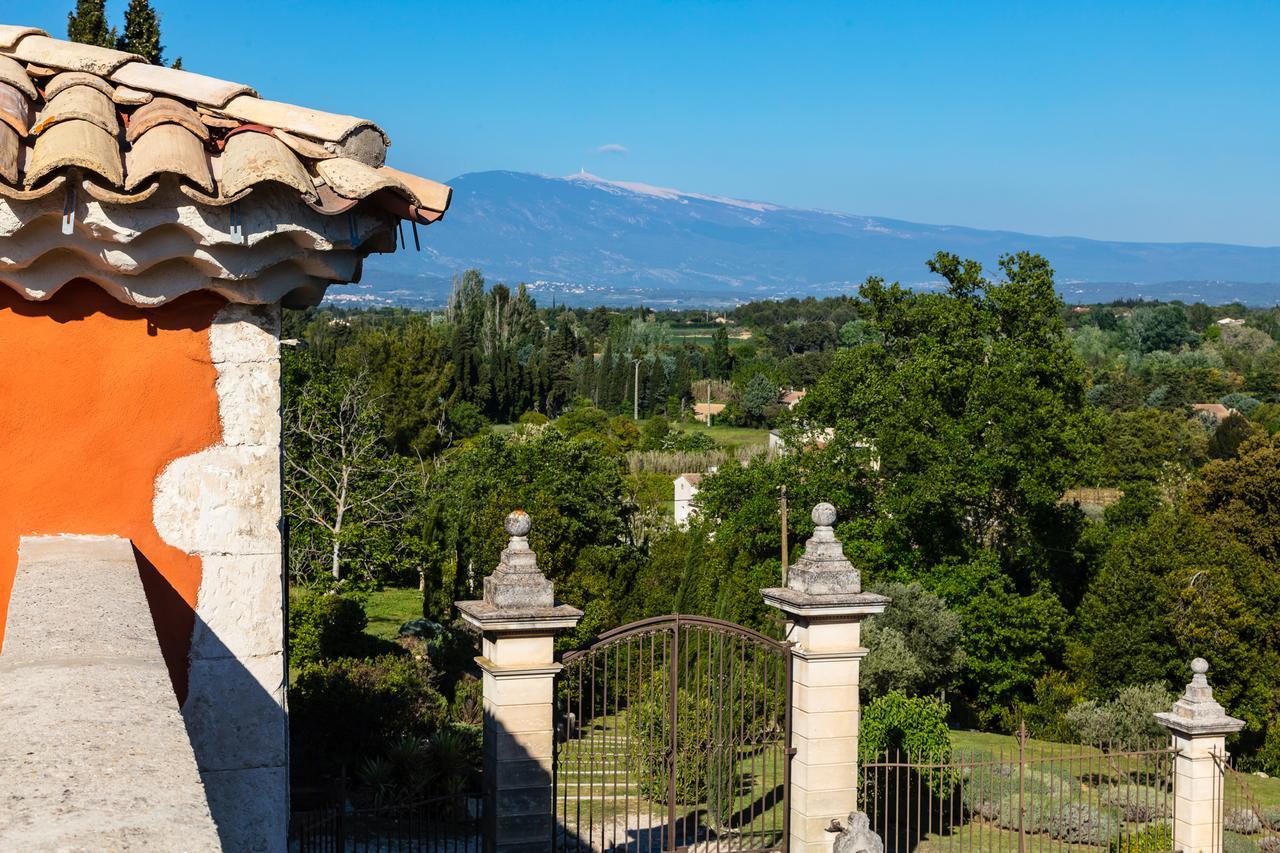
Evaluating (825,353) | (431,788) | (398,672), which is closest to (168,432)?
(431,788)

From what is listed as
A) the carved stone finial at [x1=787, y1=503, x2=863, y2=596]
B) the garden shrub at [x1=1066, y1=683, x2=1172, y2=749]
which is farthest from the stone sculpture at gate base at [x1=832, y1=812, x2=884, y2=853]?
the garden shrub at [x1=1066, y1=683, x2=1172, y2=749]

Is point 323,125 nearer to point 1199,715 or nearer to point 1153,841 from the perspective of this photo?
point 1199,715

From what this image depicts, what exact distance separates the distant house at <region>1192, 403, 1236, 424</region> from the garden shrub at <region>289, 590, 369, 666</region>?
55.5m

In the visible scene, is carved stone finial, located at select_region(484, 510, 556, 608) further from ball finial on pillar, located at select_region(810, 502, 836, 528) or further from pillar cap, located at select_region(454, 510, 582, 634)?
ball finial on pillar, located at select_region(810, 502, 836, 528)

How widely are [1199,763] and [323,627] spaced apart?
14.7m

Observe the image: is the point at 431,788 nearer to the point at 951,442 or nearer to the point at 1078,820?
the point at 1078,820

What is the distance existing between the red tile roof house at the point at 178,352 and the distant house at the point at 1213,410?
69036 millimetres

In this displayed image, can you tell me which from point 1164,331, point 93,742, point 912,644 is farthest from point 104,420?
point 1164,331

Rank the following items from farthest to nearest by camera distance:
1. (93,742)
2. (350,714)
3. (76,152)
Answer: (350,714) → (76,152) → (93,742)

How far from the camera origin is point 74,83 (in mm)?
3328

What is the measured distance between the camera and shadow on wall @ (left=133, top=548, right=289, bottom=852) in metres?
3.07

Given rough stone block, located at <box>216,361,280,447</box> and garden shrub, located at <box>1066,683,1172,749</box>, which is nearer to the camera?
rough stone block, located at <box>216,361,280,447</box>

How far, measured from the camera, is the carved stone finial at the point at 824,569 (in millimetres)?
9320

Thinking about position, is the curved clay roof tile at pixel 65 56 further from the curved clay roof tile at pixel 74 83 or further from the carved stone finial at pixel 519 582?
the carved stone finial at pixel 519 582
